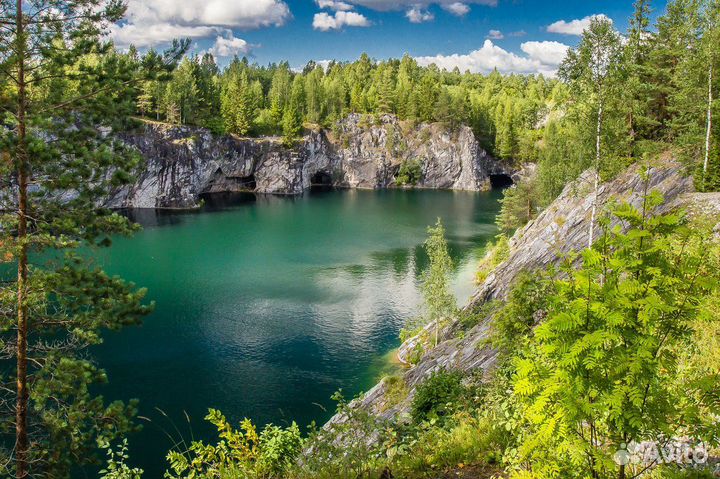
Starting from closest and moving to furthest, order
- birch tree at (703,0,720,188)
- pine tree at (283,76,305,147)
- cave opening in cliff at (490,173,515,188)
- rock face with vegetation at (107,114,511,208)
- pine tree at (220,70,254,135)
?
birch tree at (703,0,720,188)
pine tree at (220,70,254,135)
rock face with vegetation at (107,114,511,208)
pine tree at (283,76,305,147)
cave opening in cliff at (490,173,515,188)

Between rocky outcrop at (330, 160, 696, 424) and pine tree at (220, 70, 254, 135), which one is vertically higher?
pine tree at (220, 70, 254, 135)

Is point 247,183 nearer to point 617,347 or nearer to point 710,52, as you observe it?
point 710,52

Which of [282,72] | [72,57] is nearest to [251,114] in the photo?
[282,72]

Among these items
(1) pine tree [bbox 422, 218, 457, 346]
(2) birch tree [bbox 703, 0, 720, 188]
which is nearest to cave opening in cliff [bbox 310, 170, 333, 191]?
(1) pine tree [bbox 422, 218, 457, 346]

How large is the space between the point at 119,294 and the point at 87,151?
3283 mm

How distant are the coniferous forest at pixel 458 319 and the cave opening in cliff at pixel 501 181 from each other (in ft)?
277

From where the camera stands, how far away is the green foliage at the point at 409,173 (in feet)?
343

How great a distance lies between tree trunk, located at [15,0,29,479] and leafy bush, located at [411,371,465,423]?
749 cm

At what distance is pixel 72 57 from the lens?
→ 10.1 m

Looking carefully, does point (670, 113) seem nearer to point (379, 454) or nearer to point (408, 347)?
point (408, 347)

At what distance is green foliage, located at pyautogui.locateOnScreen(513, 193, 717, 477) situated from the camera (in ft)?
12.4

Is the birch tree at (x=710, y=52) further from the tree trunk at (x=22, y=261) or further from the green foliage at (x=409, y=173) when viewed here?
the green foliage at (x=409, y=173)

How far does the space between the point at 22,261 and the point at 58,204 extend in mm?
1308

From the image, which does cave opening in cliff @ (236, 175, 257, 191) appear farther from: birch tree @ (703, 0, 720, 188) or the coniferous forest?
birch tree @ (703, 0, 720, 188)
